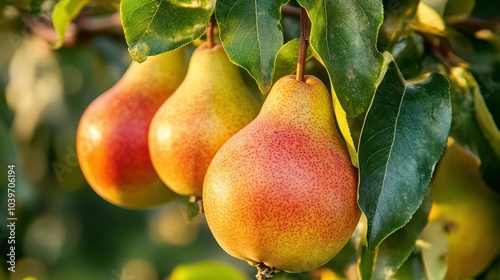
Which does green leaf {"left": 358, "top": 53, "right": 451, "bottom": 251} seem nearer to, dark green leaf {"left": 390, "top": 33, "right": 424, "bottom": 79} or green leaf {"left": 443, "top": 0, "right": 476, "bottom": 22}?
dark green leaf {"left": 390, "top": 33, "right": 424, "bottom": 79}

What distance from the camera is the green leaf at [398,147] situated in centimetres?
102

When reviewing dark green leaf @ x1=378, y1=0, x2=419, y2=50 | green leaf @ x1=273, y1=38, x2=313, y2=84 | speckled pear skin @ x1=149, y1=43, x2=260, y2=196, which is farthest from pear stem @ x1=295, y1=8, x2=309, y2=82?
dark green leaf @ x1=378, y1=0, x2=419, y2=50

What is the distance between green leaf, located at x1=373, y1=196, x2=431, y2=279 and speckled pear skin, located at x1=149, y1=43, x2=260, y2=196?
0.28m

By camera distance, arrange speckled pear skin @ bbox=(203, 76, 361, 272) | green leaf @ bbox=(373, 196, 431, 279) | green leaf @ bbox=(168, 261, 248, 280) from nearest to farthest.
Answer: speckled pear skin @ bbox=(203, 76, 361, 272) < green leaf @ bbox=(373, 196, 431, 279) < green leaf @ bbox=(168, 261, 248, 280)

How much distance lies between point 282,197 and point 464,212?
50 cm

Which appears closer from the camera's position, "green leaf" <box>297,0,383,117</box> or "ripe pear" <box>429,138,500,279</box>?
"green leaf" <box>297,0,383,117</box>

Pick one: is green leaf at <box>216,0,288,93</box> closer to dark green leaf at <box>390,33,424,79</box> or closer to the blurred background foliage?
the blurred background foliage

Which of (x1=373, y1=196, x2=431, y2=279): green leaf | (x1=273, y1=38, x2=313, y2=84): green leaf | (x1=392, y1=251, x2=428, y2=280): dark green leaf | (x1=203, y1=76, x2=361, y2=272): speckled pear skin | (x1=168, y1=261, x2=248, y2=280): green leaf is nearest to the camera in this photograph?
(x1=203, y1=76, x2=361, y2=272): speckled pear skin

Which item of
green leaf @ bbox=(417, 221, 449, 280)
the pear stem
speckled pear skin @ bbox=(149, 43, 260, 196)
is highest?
the pear stem

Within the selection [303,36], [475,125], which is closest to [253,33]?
[303,36]

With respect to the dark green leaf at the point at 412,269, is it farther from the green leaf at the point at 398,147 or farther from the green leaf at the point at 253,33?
the green leaf at the point at 253,33

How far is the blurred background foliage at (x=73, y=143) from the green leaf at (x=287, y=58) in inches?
5.0

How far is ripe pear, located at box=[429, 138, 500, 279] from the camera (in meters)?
1.36

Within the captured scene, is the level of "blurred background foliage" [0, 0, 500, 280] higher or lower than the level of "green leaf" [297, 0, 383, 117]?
lower
